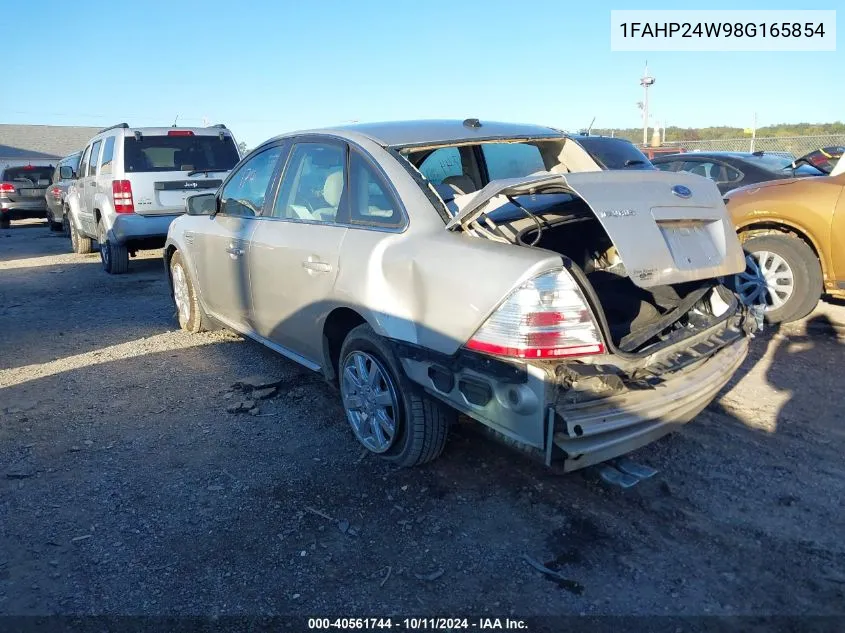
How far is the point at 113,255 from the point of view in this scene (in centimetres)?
1002

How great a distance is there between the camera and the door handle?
3.72 metres

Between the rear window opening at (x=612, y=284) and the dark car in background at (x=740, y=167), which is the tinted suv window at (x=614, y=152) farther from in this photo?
the rear window opening at (x=612, y=284)

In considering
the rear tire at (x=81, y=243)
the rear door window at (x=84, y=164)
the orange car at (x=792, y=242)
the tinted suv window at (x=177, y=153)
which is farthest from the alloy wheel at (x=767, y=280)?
the rear tire at (x=81, y=243)

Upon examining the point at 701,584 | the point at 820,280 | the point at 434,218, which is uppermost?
the point at 434,218

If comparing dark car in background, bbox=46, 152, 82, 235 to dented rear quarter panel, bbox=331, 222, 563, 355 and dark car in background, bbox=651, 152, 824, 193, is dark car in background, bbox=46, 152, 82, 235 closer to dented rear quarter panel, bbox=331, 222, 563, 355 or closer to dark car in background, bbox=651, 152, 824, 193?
dark car in background, bbox=651, 152, 824, 193

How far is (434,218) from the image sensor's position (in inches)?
129

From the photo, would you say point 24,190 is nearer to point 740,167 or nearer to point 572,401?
point 740,167

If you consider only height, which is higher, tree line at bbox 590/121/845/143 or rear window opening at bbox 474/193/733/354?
tree line at bbox 590/121/845/143

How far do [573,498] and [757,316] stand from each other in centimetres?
151

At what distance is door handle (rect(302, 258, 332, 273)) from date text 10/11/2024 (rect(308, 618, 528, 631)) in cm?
185

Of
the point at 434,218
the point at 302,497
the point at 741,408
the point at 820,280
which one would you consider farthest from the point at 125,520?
the point at 820,280

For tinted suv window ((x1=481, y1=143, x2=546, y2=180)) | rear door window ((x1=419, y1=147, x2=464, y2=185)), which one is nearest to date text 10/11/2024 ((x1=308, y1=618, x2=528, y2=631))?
rear door window ((x1=419, y1=147, x2=464, y2=185))

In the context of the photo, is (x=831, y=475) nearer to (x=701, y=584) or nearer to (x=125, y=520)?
(x=701, y=584)

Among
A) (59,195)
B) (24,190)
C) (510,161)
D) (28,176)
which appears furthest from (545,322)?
(28,176)
